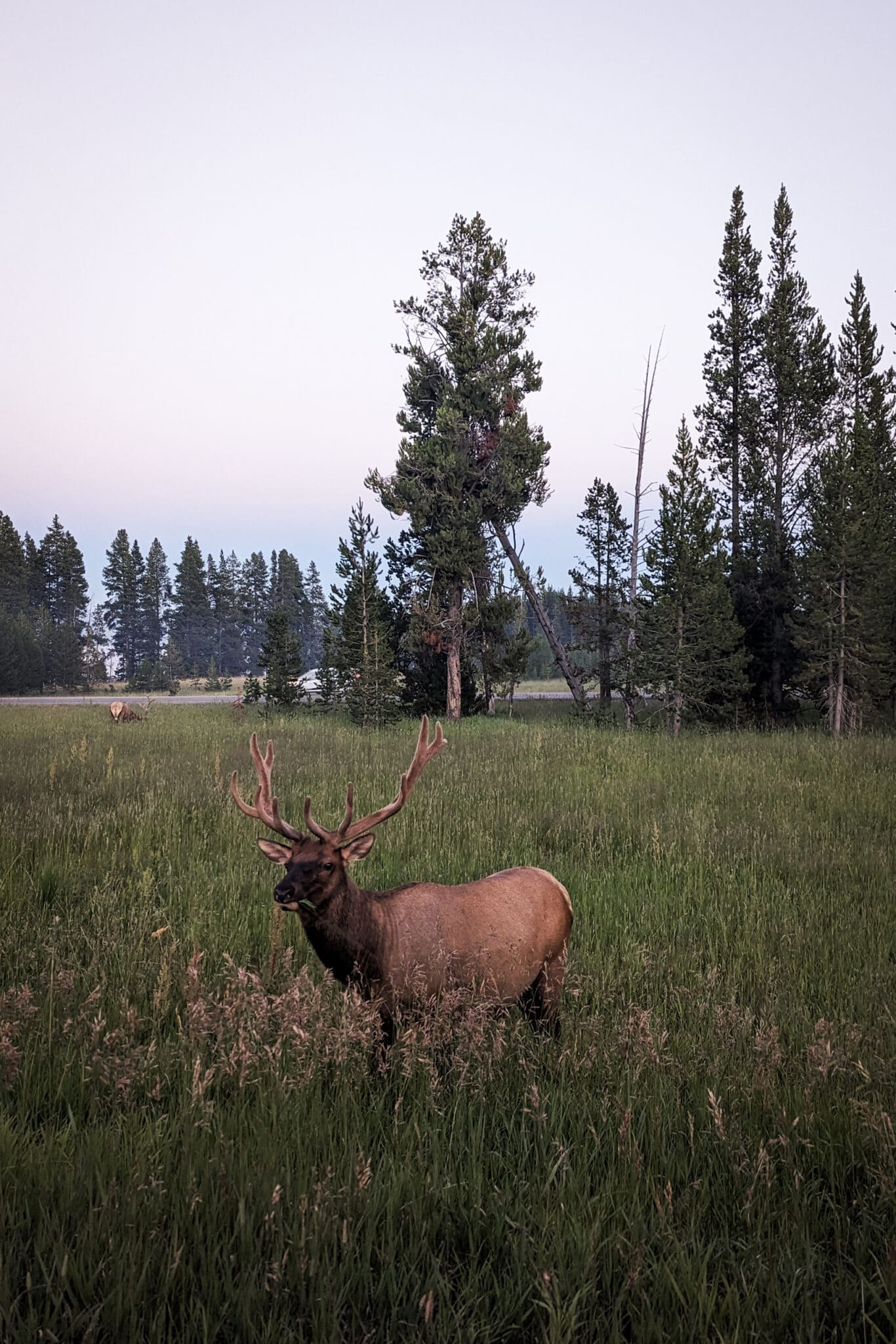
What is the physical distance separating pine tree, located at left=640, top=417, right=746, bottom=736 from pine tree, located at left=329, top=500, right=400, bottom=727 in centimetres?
741

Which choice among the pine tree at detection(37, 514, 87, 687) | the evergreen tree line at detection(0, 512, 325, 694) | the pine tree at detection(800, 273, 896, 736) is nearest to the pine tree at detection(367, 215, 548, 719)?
the pine tree at detection(800, 273, 896, 736)

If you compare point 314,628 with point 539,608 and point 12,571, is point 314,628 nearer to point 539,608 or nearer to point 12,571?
point 12,571

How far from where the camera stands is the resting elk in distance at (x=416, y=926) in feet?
11.8

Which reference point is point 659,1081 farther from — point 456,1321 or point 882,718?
point 882,718

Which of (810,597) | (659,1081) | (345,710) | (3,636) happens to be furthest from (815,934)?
(3,636)

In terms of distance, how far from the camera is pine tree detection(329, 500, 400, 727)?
21750 millimetres

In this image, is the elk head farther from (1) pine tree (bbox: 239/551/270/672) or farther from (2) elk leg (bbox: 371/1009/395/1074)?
(1) pine tree (bbox: 239/551/270/672)

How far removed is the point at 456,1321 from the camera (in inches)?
73.0

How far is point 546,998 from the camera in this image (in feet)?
13.5

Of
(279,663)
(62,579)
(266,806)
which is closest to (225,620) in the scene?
(62,579)

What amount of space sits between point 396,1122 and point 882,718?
2417cm

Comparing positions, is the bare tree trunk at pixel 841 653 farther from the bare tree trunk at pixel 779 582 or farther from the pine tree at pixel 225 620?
the pine tree at pixel 225 620

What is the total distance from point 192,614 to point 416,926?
3249 inches

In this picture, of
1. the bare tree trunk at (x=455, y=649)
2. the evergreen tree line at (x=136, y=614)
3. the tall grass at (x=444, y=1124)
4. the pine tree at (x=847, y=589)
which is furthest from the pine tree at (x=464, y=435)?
the evergreen tree line at (x=136, y=614)
